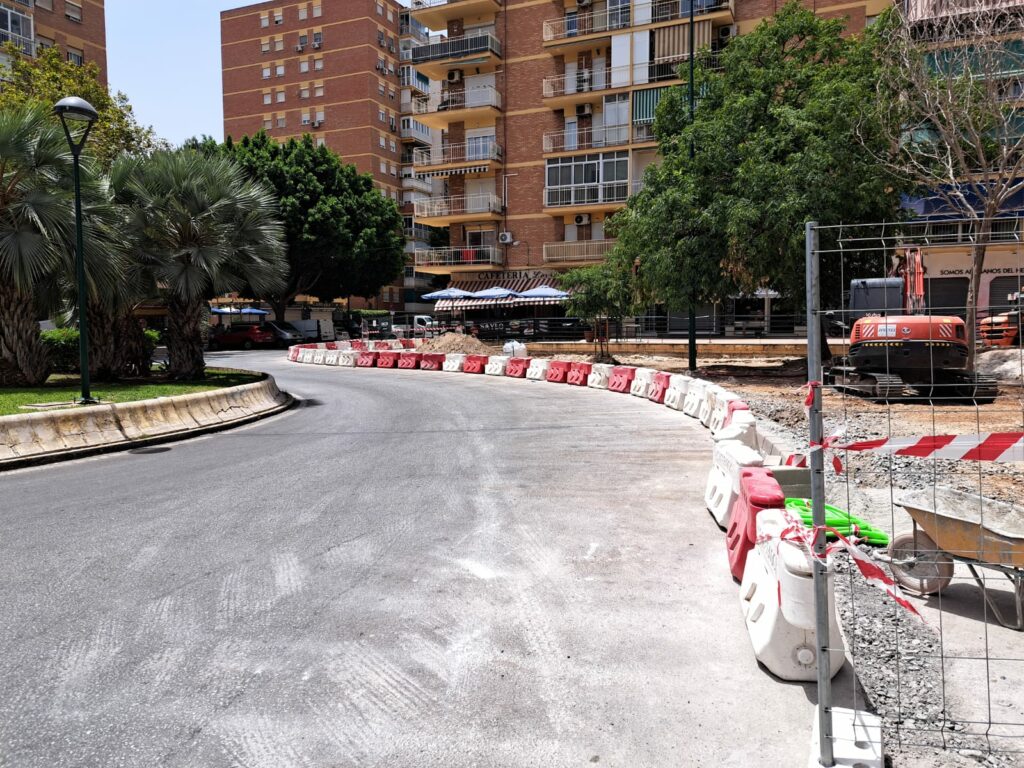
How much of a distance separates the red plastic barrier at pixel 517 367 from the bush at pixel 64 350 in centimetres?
1307

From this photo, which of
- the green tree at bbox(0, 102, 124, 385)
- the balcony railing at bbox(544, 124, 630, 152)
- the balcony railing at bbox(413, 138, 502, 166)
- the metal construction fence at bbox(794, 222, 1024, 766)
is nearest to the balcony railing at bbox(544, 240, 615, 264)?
the balcony railing at bbox(544, 124, 630, 152)

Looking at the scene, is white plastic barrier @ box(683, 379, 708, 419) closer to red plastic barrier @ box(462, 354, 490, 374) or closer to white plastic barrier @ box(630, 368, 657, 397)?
white plastic barrier @ box(630, 368, 657, 397)

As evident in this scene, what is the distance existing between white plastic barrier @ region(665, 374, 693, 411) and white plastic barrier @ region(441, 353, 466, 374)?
41.1ft

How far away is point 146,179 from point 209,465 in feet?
34.0

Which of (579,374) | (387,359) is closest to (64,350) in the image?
(387,359)

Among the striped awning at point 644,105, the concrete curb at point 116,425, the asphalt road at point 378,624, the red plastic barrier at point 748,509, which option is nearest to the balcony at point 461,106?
the striped awning at point 644,105

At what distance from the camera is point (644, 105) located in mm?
41031

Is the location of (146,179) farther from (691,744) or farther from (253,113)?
(253,113)

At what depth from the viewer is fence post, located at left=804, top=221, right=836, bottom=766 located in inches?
119

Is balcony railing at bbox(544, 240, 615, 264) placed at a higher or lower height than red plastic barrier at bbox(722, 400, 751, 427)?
higher

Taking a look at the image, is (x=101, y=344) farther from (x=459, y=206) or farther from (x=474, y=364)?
(x=459, y=206)

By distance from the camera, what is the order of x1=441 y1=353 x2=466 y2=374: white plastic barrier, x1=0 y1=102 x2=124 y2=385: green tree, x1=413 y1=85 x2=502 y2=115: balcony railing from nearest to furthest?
1. x1=0 y1=102 x2=124 y2=385: green tree
2. x1=441 y1=353 x2=466 y2=374: white plastic barrier
3. x1=413 y1=85 x2=502 y2=115: balcony railing

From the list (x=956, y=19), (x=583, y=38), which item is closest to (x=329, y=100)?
(x=583, y=38)

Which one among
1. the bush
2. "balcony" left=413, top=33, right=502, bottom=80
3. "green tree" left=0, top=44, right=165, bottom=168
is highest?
"balcony" left=413, top=33, right=502, bottom=80
